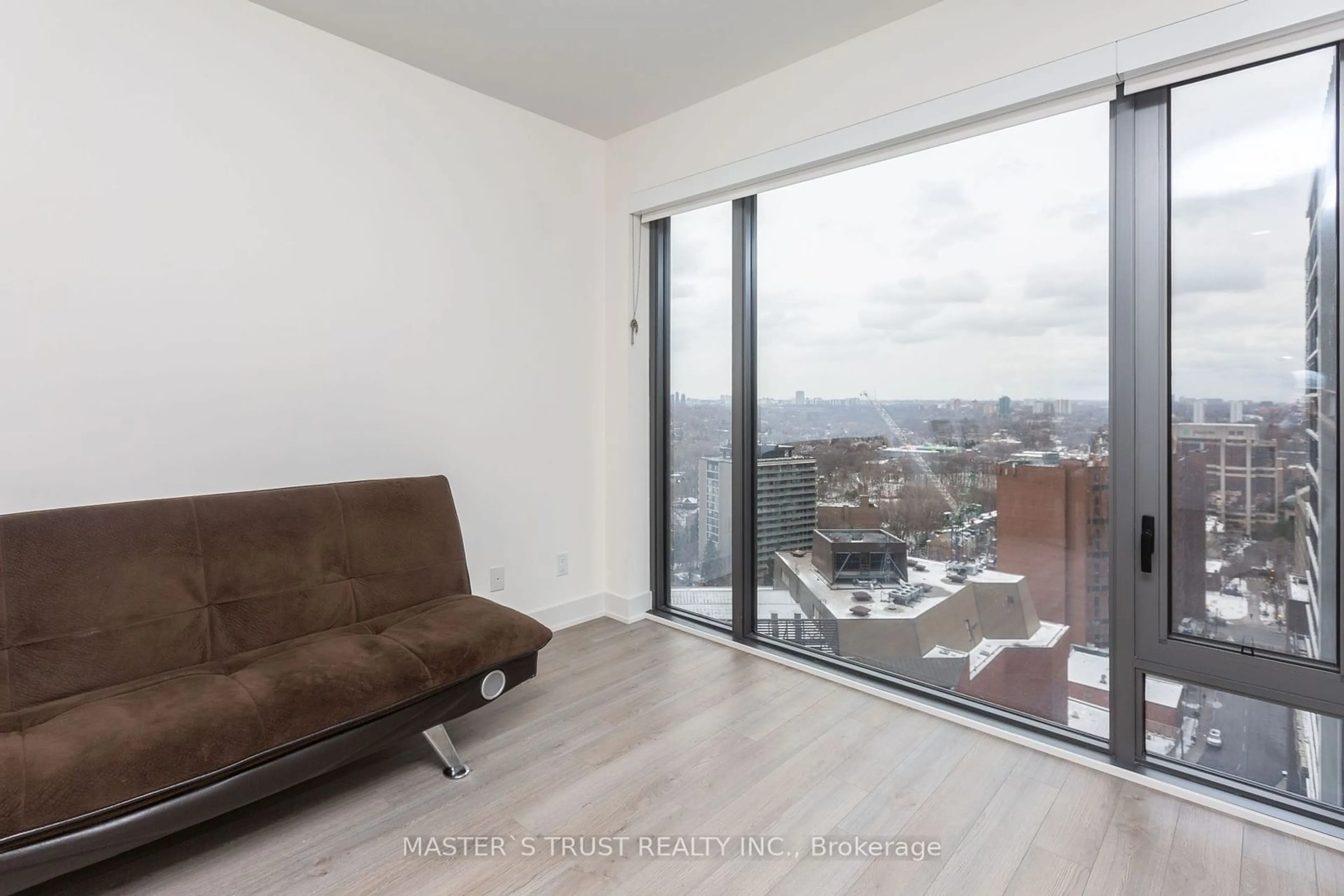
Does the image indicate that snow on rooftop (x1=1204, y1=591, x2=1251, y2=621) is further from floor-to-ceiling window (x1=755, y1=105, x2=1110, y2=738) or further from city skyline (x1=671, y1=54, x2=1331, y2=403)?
city skyline (x1=671, y1=54, x2=1331, y2=403)

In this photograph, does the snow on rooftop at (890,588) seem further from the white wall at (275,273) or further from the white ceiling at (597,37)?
the white ceiling at (597,37)

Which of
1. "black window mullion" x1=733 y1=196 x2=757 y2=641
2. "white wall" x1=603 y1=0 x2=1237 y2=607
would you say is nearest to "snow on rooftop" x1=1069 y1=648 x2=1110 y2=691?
"black window mullion" x1=733 y1=196 x2=757 y2=641

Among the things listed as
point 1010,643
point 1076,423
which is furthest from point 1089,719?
point 1076,423

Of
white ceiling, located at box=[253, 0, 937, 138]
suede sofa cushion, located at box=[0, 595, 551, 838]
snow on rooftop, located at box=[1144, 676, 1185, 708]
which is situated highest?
white ceiling, located at box=[253, 0, 937, 138]

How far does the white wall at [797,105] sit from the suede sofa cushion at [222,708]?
1.39m

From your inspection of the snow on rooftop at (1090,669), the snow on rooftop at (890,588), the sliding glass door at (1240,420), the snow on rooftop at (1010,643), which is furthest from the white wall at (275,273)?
the sliding glass door at (1240,420)

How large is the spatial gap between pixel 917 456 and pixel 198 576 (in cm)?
251

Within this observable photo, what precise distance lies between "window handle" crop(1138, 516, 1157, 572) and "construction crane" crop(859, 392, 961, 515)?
22.6 inches

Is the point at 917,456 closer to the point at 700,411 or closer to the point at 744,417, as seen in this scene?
the point at 744,417

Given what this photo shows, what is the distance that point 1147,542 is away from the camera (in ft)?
6.40

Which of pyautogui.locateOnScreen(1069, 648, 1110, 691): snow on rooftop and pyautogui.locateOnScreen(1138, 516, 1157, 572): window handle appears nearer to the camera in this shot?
pyautogui.locateOnScreen(1138, 516, 1157, 572): window handle

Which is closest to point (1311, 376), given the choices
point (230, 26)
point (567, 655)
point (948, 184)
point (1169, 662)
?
point (1169, 662)

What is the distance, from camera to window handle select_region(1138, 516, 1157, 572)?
1.94 m

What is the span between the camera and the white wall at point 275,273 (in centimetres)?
193
